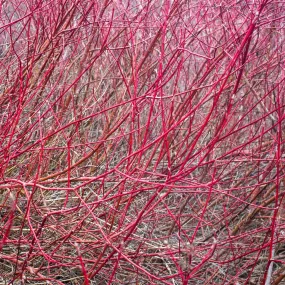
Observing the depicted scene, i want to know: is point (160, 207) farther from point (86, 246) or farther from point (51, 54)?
point (51, 54)

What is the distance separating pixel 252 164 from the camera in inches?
201

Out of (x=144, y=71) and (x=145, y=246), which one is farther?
(x=144, y=71)

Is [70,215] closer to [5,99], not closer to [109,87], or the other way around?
[5,99]

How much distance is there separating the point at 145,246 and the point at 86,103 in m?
1.92

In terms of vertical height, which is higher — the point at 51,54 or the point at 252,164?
the point at 51,54

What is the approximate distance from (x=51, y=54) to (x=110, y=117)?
1059 millimetres

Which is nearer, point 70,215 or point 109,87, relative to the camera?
point 70,215

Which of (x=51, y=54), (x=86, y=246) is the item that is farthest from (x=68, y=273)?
(x=51, y=54)

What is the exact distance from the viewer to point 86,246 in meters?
3.31

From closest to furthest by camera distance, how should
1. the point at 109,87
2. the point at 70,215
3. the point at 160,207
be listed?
1. the point at 70,215
2. the point at 160,207
3. the point at 109,87

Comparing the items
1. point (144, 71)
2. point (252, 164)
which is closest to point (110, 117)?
point (144, 71)

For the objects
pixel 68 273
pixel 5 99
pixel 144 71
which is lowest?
pixel 68 273

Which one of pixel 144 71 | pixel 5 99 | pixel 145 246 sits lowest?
pixel 145 246

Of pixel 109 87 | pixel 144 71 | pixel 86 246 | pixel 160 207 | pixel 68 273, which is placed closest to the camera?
pixel 86 246
